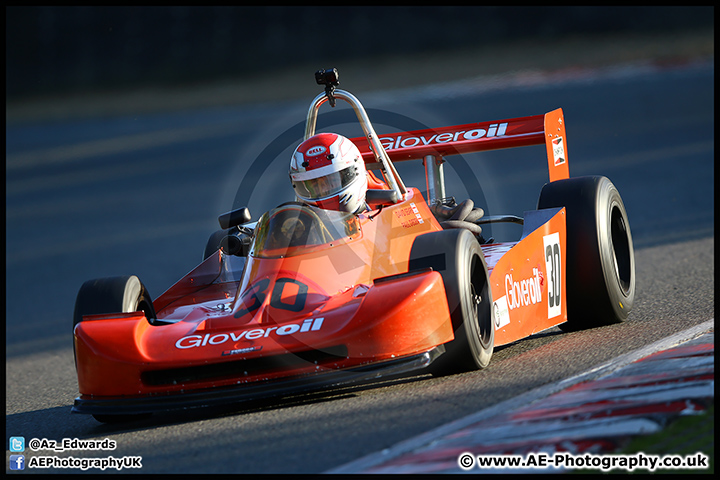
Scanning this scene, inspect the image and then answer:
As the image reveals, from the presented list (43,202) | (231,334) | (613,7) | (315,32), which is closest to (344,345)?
(231,334)

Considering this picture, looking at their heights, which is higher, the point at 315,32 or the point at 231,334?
the point at 315,32

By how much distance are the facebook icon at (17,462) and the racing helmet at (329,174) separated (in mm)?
2465

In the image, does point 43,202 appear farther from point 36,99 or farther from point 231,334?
point 231,334

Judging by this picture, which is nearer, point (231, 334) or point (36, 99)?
point (231, 334)

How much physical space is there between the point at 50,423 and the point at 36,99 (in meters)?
22.9

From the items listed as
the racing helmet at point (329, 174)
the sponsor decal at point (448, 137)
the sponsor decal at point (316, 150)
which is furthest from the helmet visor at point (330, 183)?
the sponsor decal at point (448, 137)

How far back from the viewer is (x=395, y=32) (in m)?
27.9

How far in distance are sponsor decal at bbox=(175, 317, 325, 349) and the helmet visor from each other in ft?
4.69

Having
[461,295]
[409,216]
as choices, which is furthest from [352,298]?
[409,216]

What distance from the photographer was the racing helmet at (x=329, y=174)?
5.98 metres

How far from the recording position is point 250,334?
186 inches

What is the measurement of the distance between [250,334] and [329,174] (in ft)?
5.14
